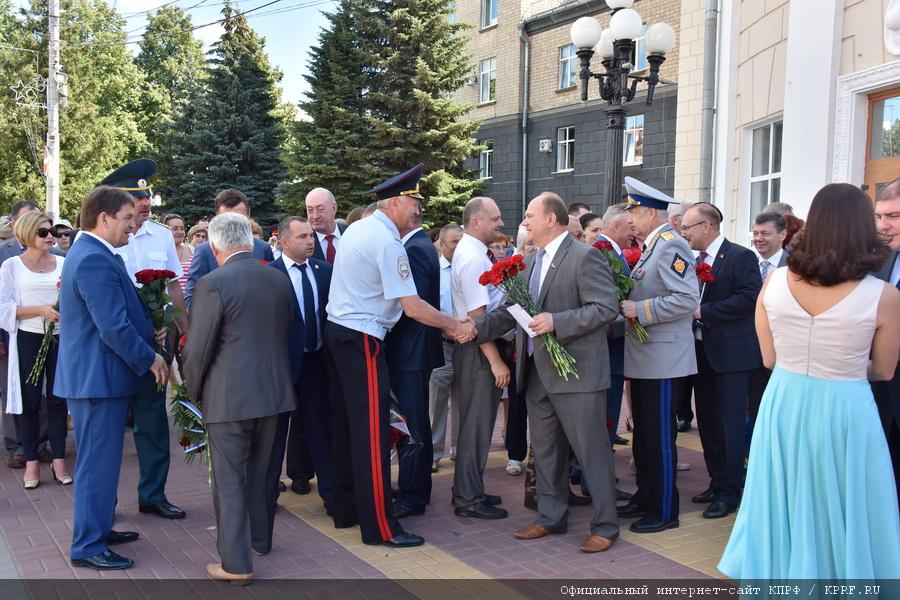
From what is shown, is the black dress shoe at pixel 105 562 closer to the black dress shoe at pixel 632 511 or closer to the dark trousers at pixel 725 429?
the black dress shoe at pixel 632 511

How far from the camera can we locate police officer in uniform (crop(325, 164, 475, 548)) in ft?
15.9

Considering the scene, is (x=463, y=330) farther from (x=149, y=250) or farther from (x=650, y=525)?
(x=149, y=250)

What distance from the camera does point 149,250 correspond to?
612 cm

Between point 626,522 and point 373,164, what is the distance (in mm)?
20260

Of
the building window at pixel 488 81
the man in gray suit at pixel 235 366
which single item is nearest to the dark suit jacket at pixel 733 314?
the man in gray suit at pixel 235 366

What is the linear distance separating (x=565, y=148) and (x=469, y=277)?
2246cm

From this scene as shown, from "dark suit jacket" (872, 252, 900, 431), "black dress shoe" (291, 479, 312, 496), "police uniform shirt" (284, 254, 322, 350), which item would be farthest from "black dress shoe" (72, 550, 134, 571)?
"dark suit jacket" (872, 252, 900, 431)

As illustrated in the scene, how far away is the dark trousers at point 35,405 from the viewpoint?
6301mm

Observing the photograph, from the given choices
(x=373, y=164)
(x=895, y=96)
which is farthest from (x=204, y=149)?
(x=895, y=96)

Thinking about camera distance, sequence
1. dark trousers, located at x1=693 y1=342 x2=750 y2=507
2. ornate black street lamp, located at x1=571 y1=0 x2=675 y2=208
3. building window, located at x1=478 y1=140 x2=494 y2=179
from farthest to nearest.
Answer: building window, located at x1=478 y1=140 x2=494 y2=179
ornate black street lamp, located at x1=571 y1=0 x2=675 y2=208
dark trousers, located at x1=693 y1=342 x2=750 y2=507

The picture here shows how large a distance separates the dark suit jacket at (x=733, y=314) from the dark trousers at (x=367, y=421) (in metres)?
2.45

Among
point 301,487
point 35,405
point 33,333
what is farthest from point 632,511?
point 33,333

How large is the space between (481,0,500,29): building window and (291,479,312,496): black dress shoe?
26.5m

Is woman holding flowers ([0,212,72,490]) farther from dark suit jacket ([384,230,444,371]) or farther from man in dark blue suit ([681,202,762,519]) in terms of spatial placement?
man in dark blue suit ([681,202,762,519])
